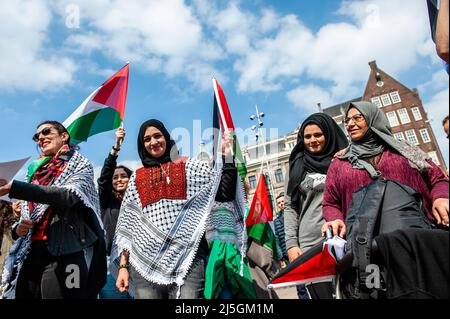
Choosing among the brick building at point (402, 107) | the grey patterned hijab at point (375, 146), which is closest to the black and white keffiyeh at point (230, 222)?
the grey patterned hijab at point (375, 146)

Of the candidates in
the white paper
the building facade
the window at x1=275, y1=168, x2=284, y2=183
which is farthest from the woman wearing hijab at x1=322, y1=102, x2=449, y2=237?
the window at x1=275, y1=168, x2=284, y2=183

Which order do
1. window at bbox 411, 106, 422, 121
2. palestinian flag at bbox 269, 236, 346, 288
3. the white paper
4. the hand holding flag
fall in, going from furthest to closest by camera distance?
window at bbox 411, 106, 422, 121, the hand holding flag, the white paper, palestinian flag at bbox 269, 236, 346, 288

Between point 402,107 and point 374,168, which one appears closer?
point 374,168

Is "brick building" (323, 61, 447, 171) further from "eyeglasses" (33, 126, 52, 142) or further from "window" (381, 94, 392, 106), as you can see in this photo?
"eyeglasses" (33, 126, 52, 142)

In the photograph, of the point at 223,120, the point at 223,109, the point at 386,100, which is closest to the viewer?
the point at 223,120

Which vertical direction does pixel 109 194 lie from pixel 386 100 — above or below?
below

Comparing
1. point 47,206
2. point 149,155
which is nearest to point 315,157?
point 149,155

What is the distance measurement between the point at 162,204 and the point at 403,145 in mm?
1820

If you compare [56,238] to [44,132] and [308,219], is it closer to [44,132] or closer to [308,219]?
[44,132]

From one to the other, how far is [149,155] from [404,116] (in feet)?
130

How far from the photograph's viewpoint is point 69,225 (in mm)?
2736

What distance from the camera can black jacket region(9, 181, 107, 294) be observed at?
2512mm

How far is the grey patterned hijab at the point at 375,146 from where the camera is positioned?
2.37m

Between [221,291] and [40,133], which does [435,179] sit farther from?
[40,133]
